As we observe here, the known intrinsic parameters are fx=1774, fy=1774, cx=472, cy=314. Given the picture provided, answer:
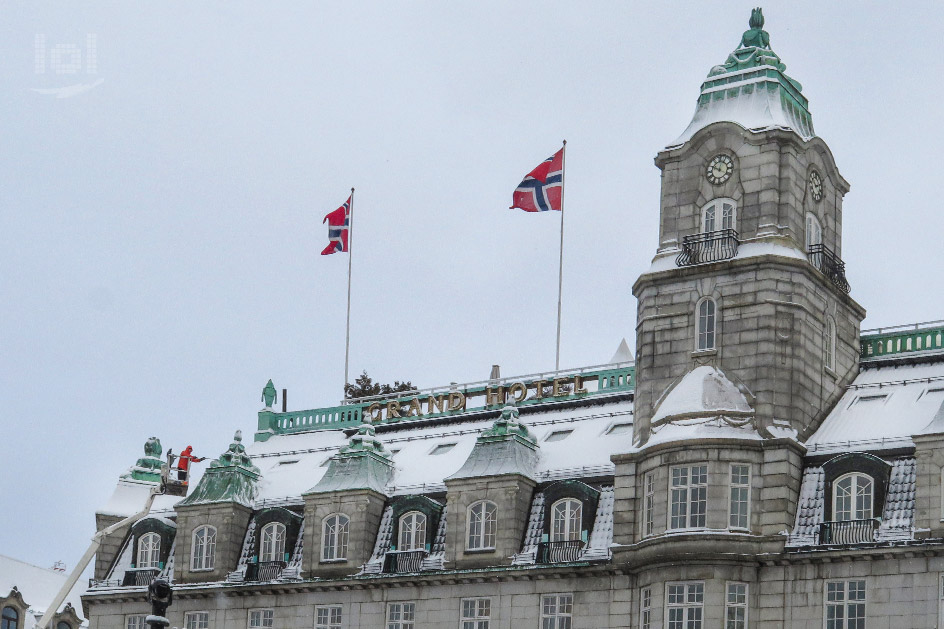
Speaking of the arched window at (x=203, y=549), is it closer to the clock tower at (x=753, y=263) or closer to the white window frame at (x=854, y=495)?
the clock tower at (x=753, y=263)

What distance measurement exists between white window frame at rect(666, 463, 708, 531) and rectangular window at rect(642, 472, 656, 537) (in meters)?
0.85

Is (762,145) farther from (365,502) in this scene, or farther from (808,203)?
(365,502)

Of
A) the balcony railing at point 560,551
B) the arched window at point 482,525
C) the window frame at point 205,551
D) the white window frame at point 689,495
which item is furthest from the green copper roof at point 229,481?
the white window frame at point 689,495

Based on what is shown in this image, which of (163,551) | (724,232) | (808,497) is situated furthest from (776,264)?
(163,551)

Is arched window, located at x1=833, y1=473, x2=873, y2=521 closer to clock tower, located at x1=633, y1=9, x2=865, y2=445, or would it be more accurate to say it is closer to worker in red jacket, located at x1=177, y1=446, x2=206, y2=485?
clock tower, located at x1=633, y1=9, x2=865, y2=445

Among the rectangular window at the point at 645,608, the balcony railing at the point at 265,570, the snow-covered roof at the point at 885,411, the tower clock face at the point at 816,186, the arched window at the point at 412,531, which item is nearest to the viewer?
the rectangular window at the point at 645,608

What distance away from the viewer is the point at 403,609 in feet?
245

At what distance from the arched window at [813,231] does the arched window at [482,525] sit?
55.7 feet

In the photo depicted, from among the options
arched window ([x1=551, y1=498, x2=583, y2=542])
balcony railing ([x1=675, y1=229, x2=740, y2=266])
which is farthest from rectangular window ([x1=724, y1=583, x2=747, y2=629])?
balcony railing ([x1=675, y1=229, x2=740, y2=266])

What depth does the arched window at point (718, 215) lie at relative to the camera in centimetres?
7250

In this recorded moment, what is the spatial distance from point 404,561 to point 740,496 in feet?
52.0

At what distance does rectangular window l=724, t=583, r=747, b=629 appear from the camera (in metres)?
65.5

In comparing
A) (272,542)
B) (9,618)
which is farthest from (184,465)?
(9,618)

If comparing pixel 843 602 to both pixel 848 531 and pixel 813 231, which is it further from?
pixel 813 231
